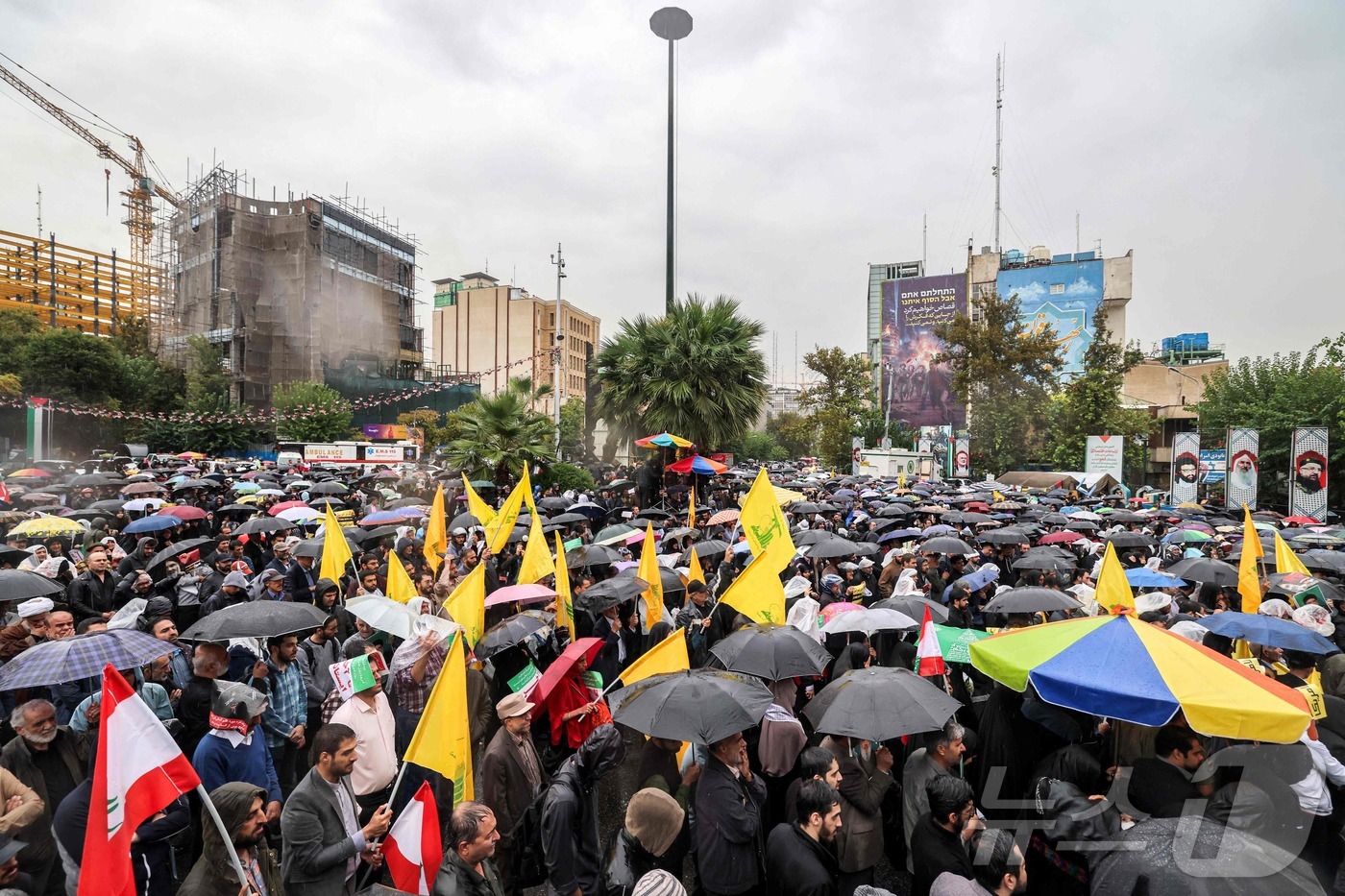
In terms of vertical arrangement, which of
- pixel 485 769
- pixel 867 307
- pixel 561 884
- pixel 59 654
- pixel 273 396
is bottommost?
pixel 561 884

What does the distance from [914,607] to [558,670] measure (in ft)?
10.0

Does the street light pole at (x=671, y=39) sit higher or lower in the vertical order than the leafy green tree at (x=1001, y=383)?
higher

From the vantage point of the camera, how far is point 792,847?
10.7 ft

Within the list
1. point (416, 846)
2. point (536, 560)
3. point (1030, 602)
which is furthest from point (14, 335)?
point (1030, 602)

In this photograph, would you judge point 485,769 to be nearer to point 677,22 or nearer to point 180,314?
point 677,22

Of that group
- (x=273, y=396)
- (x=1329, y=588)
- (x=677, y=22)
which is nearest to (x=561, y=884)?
(x=1329, y=588)

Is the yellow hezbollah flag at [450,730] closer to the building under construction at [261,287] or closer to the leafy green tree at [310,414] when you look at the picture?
Answer: the leafy green tree at [310,414]

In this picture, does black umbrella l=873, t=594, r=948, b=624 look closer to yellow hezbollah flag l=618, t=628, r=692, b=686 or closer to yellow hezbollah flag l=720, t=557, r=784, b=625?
yellow hezbollah flag l=720, t=557, r=784, b=625

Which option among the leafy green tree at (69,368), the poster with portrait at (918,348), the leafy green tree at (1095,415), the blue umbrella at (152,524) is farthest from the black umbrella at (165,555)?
the poster with portrait at (918,348)

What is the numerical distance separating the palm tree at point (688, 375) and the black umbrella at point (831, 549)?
11139mm

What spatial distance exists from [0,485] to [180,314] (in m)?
51.6

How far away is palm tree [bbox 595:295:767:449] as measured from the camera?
20.6 metres

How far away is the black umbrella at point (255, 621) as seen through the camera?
4.68 metres

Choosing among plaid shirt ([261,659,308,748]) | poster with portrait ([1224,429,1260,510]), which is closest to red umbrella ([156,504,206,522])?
plaid shirt ([261,659,308,748])
